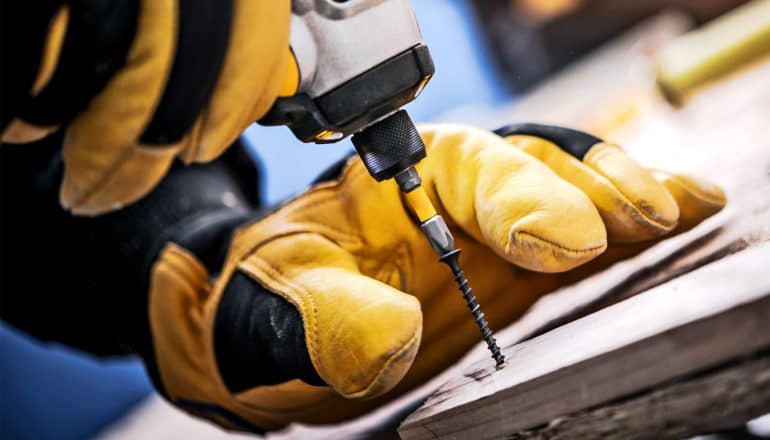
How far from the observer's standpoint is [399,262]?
0.67 metres

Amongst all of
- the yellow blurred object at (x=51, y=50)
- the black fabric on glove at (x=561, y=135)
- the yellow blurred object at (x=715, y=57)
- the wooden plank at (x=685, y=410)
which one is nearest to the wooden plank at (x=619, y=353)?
the wooden plank at (x=685, y=410)

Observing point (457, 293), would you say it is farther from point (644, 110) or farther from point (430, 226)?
point (644, 110)

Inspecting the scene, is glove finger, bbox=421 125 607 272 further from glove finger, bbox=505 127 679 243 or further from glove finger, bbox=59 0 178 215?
glove finger, bbox=59 0 178 215

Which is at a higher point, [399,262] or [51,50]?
[51,50]

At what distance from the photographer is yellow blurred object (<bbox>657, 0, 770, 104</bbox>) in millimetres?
2191

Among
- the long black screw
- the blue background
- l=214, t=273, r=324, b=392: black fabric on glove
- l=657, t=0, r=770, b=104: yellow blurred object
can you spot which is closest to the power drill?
the long black screw

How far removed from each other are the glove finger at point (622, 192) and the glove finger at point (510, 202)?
28 mm

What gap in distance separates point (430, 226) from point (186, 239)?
1.22ft

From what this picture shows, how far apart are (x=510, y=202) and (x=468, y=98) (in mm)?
2460

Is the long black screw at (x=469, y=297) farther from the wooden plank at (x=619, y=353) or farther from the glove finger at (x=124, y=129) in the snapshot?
the glove finger at (x=124, y=129)

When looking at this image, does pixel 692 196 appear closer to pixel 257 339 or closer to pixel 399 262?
pixel 399 262

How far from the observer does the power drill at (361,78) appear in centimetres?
51

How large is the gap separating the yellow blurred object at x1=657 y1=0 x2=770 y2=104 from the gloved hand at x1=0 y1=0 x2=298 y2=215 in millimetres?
1917

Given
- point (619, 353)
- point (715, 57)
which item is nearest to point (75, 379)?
point (619, 353)
